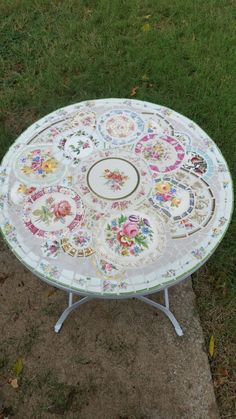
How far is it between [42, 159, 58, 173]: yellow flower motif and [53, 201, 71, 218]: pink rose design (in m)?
0.31

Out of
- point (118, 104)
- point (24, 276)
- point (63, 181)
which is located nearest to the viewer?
point (63, 181)

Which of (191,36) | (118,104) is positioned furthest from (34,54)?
(118,104)

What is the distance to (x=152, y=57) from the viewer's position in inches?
199

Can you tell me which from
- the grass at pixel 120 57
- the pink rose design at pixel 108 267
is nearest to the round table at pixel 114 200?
the pink rose design at pixel 108 267

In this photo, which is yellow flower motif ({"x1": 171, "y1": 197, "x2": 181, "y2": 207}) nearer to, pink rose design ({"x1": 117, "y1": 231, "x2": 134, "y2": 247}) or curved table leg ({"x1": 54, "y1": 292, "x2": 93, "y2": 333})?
pink rose design ({"x1": 117, "y1": 231, "x2": 134, "y2": 247})

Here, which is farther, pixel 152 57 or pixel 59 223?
pixel 152 57

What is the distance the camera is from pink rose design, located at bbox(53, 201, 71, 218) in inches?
106

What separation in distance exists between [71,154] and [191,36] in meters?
3.11

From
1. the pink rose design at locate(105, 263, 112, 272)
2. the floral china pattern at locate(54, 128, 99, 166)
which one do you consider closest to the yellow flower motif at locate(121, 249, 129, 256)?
the pink rose design at locate(105, 263, 112, 272)

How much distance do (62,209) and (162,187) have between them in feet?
2.24

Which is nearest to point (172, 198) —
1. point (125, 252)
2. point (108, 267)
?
point (125, 252)

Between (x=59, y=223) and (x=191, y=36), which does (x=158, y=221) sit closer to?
(x=59, y=223)

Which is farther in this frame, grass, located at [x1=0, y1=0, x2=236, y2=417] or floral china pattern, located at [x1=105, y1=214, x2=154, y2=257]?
grass, located at [x1=0, y1=0, x2=236, y2=417]

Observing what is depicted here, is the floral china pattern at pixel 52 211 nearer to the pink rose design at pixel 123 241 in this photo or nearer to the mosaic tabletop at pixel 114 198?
the mosaic tabletop at pixel 114 198
